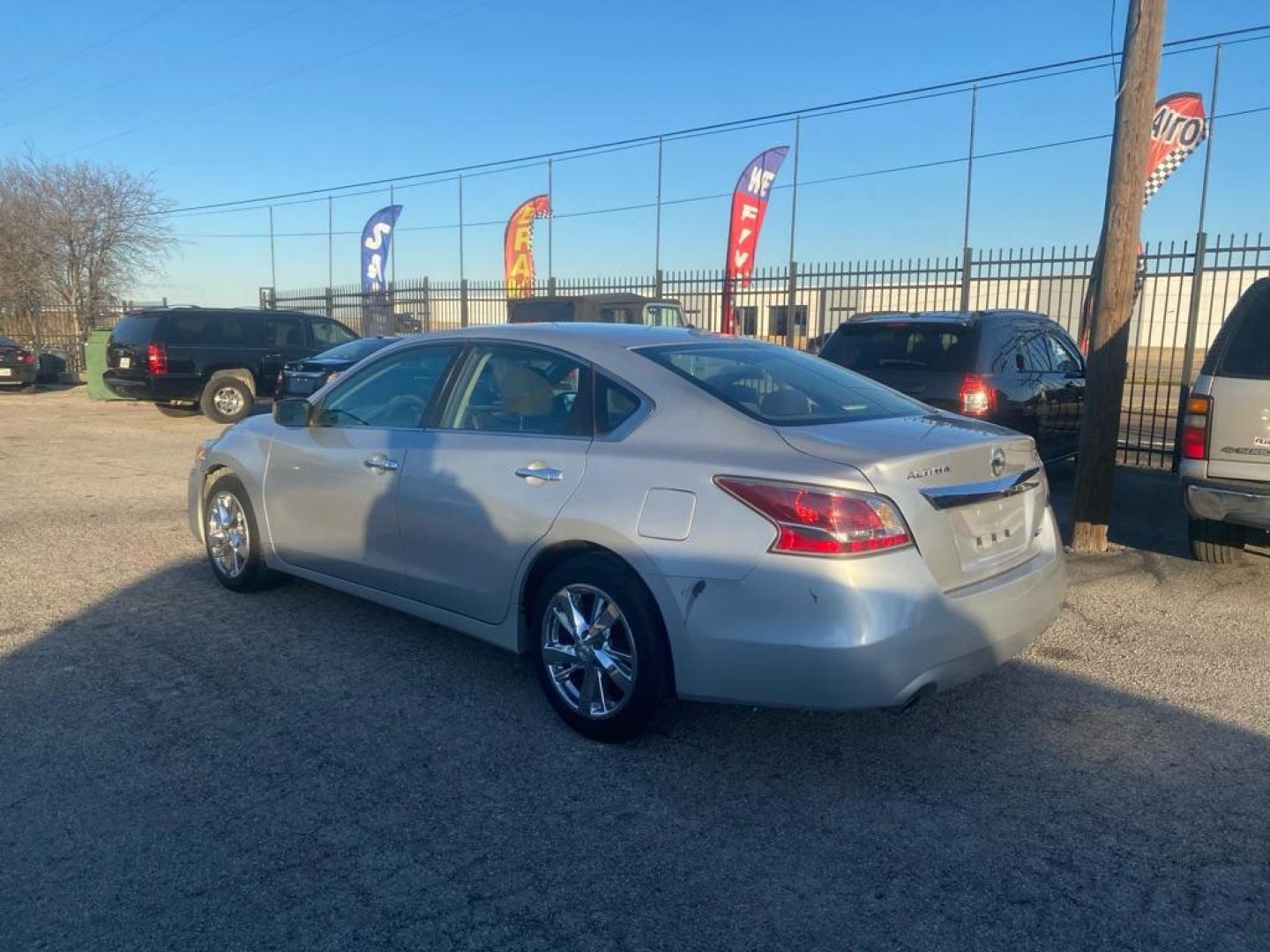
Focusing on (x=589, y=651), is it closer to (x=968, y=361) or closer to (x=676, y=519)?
(x=676, y=519)

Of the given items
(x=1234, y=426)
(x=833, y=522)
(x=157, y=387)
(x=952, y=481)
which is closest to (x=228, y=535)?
(x=833, y=522)

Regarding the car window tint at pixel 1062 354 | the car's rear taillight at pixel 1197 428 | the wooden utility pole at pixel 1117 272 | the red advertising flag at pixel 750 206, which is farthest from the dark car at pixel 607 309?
the car's rear taillight at pixel 1197 428

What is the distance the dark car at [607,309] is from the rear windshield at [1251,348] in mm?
10084

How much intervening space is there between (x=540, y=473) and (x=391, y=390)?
4.50 ft

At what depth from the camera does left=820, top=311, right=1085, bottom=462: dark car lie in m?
7.71

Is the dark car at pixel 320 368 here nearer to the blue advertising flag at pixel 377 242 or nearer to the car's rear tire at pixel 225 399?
the car's rear tire at pixel 225 399

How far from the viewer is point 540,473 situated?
398cm

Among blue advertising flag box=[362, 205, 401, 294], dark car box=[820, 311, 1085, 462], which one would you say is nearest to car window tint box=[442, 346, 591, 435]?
dark car box=[820, 311, 1085, 462]

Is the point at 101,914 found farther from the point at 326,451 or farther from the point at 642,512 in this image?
the point at 326,451

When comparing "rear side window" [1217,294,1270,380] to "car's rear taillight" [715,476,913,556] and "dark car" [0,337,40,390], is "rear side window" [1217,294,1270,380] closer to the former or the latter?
"car's rear taillight" [715,476,913,556]

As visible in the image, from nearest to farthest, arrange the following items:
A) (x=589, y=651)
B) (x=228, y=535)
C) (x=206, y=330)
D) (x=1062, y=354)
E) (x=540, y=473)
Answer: (x=589, y=651)
(x=540, y=473)
(x=228, y=535)
(x=1062, y=354)
(x=206, y=330)

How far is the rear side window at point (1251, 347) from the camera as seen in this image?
5.62 m

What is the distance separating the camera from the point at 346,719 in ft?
13.5

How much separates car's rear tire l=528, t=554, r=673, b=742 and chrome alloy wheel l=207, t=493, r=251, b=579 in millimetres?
2382
